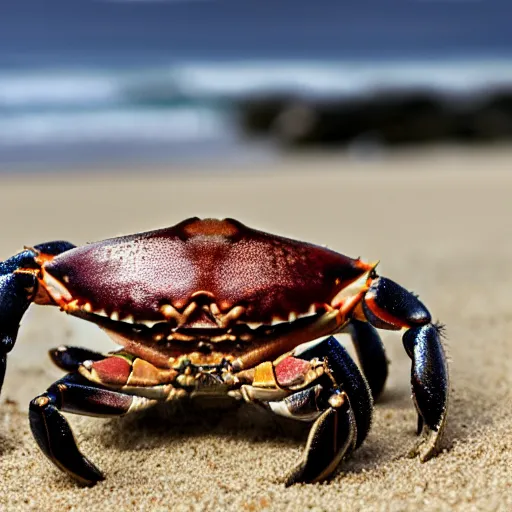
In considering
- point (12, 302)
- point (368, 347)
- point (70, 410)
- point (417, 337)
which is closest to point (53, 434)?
point (70, 410)

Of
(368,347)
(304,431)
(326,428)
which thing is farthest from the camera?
(368,347)

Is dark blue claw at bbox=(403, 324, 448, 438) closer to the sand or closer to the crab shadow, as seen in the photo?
the sand

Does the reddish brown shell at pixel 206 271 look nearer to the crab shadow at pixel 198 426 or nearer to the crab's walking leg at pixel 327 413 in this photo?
the crab's walking leg at pixel 327 413

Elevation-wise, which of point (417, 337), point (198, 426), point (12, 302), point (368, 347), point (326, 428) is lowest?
point (198, 426)

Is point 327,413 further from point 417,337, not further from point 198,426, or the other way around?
point 198,426

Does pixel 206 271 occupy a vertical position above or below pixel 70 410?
above

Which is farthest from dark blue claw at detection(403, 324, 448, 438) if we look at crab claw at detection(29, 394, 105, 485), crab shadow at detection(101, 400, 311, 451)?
crab claw at detection(29, 394, 105, 485)

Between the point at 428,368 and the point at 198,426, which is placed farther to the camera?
the point at 198,426

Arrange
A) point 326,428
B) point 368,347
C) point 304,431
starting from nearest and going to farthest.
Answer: point 326,428 < point 304,431 < point 368,347
